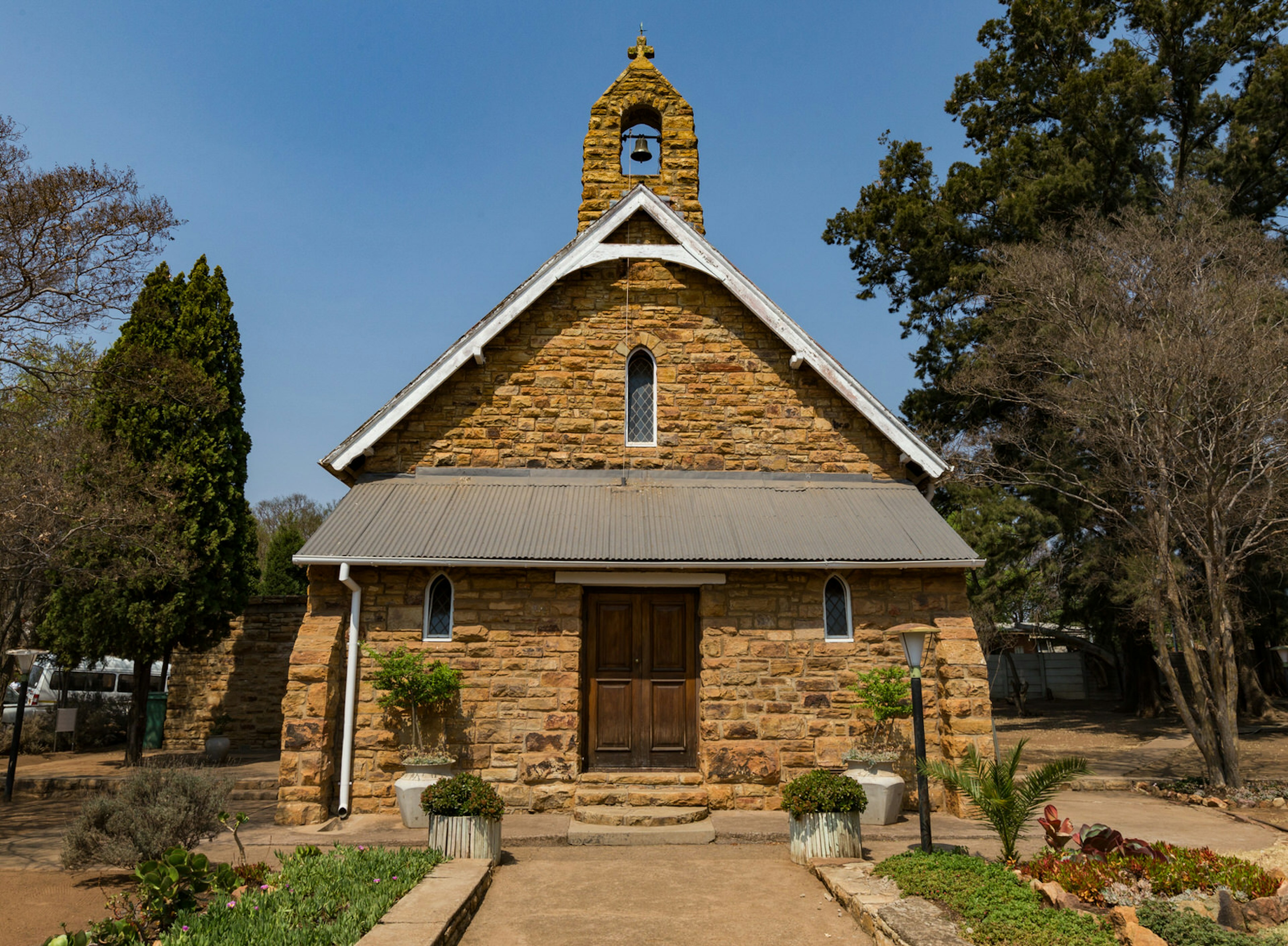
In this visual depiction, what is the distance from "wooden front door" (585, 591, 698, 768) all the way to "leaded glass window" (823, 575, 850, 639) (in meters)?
1.71

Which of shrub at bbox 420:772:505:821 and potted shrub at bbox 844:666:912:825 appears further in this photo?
potted shrub at bbox 844:666:912:825

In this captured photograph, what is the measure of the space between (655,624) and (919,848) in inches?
168

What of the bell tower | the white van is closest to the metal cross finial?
the bell tower

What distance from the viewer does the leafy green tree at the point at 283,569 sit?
955 inches

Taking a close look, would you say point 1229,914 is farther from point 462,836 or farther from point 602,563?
point 602,563

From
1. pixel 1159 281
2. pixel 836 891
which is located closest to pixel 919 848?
pixel 836 891

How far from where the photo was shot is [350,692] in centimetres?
1066

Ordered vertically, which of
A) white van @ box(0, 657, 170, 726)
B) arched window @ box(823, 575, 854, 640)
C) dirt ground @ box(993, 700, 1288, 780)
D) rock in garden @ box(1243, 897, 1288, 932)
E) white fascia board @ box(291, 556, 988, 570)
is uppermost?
white fascia board @ box(291, 556, 988, 570)

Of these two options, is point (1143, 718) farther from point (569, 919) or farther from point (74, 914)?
point (74, 914)

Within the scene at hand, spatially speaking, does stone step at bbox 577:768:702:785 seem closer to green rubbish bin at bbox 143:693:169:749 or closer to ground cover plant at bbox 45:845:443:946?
ground cover plant at bbox 45:845:443:946

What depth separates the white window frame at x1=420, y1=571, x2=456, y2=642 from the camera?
11.0 m

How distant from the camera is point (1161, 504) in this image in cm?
1336

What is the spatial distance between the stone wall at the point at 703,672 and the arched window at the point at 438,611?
104 millimetres

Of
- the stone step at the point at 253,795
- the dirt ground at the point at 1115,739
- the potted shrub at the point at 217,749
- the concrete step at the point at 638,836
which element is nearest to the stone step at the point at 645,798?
the concrete step at the point at 638,836
